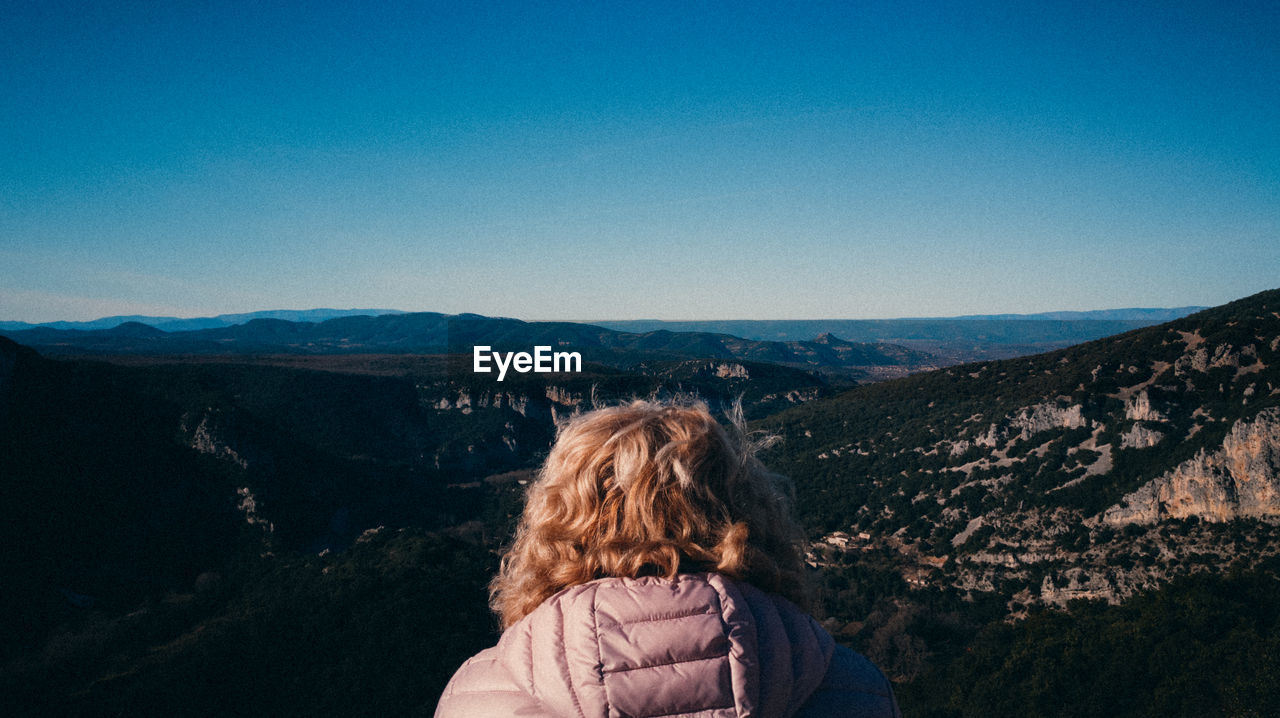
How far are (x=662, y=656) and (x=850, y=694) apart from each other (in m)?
0.79

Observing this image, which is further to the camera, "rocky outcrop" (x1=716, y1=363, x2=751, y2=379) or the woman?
"rocky outcrop" (x1=716, y1=363, x2=751, y2=379)

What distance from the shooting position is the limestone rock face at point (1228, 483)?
842 inches

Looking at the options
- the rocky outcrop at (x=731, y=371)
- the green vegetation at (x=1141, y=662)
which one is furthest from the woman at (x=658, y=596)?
the rocky outcrop at (x=731, y=371)

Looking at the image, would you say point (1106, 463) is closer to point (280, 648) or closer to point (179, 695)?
point (280, 648)

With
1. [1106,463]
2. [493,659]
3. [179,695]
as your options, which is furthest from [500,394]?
[493,659]

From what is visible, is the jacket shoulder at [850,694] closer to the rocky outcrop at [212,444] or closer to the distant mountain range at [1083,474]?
the distant mountain range at [1083,474]

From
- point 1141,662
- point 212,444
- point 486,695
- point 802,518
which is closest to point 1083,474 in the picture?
point 802,518

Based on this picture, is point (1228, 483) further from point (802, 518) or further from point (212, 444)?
point (212, 444)

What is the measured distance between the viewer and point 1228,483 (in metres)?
22.2

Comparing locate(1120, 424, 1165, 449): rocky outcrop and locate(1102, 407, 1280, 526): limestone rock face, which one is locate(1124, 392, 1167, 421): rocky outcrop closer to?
locate(1120, 424, 1165, 449): rocky outcrop

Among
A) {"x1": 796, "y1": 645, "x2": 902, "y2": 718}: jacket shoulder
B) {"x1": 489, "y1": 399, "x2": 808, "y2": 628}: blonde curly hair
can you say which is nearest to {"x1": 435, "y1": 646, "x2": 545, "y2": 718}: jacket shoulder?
{"x1": 489, "y1": 399, "x2": 808, "y2": 628}: blonde curly hair

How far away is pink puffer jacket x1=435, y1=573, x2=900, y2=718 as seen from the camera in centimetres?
159

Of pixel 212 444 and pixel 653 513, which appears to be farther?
pixel 212 444

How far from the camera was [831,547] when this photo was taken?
34.2m
